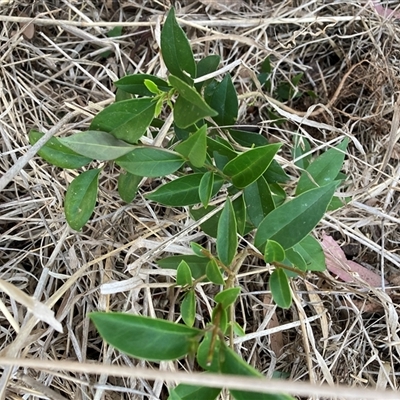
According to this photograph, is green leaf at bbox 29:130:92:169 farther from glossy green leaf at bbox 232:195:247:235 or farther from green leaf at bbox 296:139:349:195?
green leaf at bbox 296:139:349:195

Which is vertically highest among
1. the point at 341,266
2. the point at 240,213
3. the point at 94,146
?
the point at 94,146

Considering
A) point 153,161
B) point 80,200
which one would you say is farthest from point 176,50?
point 80,200

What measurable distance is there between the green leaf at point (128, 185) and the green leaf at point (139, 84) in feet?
0.45

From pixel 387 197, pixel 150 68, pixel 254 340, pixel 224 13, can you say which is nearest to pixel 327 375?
pixel 254 340

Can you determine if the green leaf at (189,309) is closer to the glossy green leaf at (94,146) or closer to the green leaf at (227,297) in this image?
the green leaf at (227,297)

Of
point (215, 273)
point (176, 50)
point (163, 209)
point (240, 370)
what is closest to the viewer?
point (240, 370)

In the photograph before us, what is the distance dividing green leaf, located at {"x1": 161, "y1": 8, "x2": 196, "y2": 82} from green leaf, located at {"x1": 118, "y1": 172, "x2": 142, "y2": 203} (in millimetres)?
182

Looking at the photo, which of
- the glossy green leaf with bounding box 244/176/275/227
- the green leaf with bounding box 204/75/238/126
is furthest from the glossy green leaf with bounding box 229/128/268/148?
the glossy green leaf with bounding box 244/176/275/227

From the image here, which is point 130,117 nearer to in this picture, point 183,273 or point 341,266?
point 183,273

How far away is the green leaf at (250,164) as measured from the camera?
2.22 feet

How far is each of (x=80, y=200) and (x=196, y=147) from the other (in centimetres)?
24

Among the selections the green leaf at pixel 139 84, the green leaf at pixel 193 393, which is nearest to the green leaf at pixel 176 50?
the green leaf at pixel 139 84

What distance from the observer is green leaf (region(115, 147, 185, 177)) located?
0.71 meters

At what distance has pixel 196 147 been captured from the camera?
0.64 m
